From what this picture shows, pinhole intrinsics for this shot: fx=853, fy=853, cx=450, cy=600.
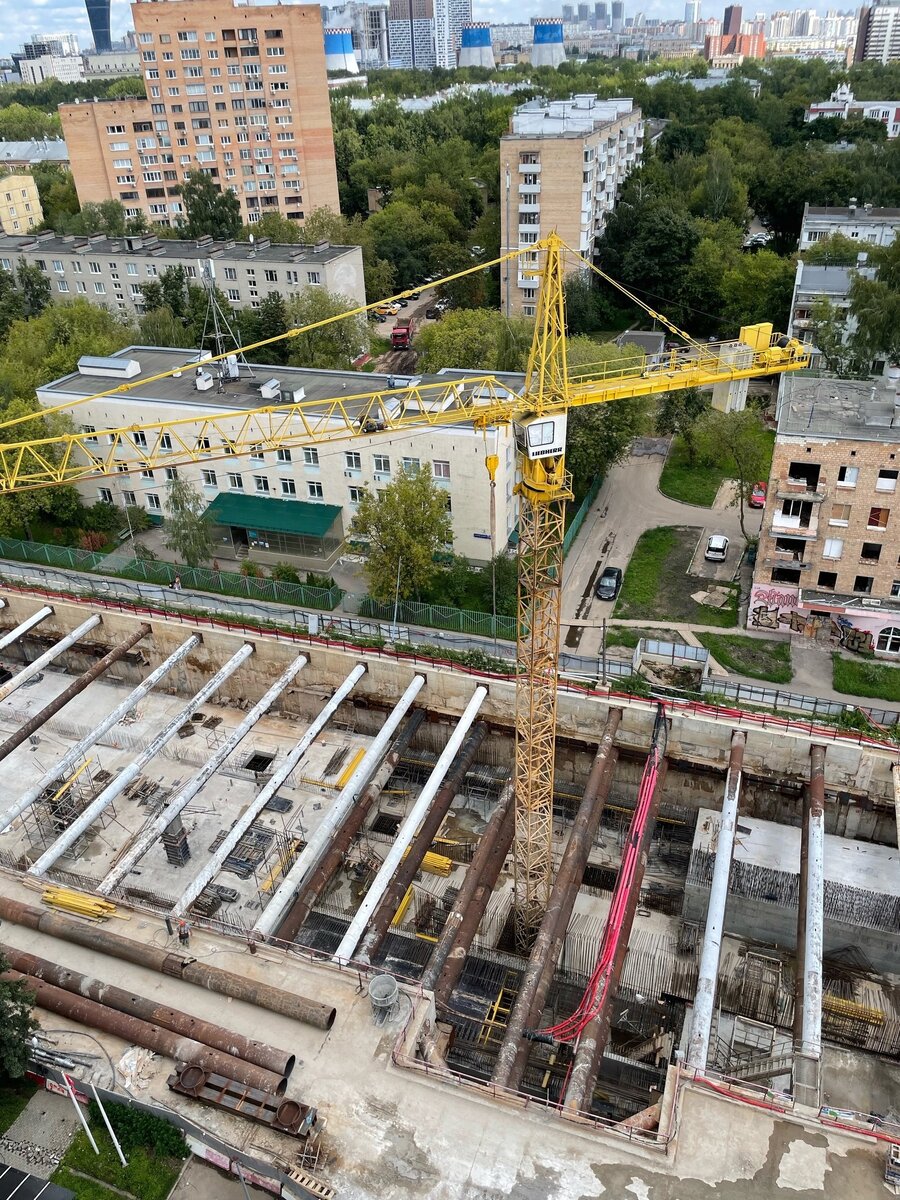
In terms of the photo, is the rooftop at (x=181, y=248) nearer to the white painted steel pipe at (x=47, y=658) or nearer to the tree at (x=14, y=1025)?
the white painted steel pipe at (x=47, y=658)

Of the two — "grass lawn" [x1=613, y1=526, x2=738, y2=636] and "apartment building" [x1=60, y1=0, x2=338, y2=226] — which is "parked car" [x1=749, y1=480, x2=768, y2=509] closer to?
"grass lawn" [x1=613, y1=526, x2=738, y2=636]

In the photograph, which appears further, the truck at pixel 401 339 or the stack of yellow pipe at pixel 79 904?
the truck at pixel 401 339

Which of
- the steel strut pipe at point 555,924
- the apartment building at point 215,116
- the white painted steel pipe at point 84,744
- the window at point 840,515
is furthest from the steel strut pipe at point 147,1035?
the apartment building at point 215,116

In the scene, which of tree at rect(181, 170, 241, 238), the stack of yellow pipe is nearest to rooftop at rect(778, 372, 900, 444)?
the stack of yellow pipe

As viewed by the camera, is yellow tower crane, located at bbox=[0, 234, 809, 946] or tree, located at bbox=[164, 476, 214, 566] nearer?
yellow tower crane, located at bbox=[0, 234, 809, 946]

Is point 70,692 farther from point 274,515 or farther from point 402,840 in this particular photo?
point 402,840

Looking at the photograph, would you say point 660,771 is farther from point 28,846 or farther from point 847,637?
point 28,846
